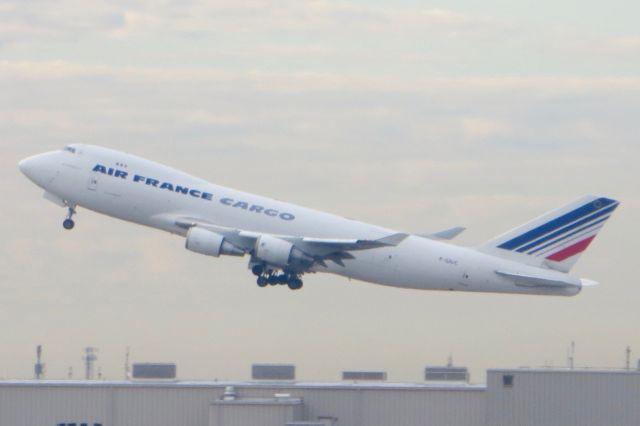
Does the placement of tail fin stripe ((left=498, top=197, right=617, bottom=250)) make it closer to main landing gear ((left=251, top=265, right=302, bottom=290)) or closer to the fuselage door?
main landing gear ((left=251, top=265, right=302, bottom=290))

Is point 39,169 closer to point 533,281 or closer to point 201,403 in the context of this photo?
point 201,403

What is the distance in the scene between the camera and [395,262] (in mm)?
87312

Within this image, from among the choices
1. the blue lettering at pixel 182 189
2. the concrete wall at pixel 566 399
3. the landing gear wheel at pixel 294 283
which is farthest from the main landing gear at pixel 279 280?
the concrete wall at pixel 566 399

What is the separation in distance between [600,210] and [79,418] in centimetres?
3459

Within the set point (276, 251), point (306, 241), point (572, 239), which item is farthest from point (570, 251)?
point (276, 251)

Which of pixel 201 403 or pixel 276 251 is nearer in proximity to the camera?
pixel 201 403

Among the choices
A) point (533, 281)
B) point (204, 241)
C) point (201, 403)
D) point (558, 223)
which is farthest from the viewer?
point (558, 223)

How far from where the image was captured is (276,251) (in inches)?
3359

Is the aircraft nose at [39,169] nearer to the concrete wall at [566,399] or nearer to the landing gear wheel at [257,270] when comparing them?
the landing gear wheel at [257,270]

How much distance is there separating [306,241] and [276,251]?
1.96 metres

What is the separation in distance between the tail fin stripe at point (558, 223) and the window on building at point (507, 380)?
1857cm

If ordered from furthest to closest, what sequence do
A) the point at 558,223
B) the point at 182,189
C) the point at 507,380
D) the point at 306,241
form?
the point at 558,223 → the point at 306,241 → the point at 182,189 → the point at 507,380

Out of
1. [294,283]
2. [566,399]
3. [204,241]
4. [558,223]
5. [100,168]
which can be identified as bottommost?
[566,399]

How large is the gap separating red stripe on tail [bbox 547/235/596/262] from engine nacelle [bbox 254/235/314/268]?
51.4 feet
